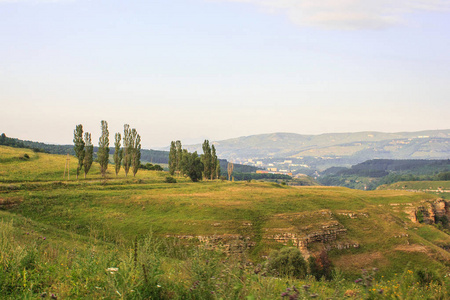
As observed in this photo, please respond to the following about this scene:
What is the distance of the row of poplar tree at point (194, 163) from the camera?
339ft

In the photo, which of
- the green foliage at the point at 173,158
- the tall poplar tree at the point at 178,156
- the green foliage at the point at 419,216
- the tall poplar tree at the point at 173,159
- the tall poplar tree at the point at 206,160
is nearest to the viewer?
the green foliage at the point at 419,216

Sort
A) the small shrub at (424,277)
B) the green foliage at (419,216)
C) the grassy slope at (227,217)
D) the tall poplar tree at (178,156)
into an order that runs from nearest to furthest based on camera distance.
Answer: the small shrub at (424,277) → the grassy slope at (227,217) → the green foliage at (419,216) → the tall poplar tree at (178,156)

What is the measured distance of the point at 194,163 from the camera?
10394 centimetres

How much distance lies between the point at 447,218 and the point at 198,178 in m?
67.3

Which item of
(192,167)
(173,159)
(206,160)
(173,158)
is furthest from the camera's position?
(173,158)

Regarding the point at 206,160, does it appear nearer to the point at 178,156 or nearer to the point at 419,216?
the point at 178,156

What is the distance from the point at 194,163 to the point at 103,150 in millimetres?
30442

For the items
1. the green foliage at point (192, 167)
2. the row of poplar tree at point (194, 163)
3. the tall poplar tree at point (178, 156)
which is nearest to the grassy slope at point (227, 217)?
the green foliage at point (192, 167)

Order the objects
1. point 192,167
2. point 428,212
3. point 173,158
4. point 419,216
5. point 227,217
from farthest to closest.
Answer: point 173,158 → point 192,167 → point 428,212 → point 419,216 → point 227,217

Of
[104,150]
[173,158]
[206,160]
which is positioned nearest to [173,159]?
[173,158]

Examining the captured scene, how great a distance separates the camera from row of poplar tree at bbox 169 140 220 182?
339 ft

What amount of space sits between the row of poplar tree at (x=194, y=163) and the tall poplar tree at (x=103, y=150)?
27.5 m

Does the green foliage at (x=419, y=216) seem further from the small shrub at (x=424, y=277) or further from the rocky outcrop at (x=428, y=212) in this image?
the small shrub at (x=424, y=277)

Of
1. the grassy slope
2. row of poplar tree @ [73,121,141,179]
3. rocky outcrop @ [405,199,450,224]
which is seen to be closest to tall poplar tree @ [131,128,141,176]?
row of poplar tree @ [73,121,141,179]
